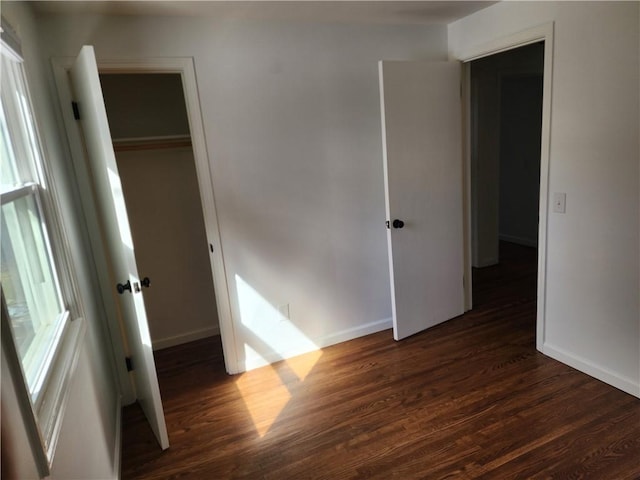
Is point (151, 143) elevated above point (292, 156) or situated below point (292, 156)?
above

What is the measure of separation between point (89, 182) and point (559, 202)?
265cm

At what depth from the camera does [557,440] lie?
6.32 ft

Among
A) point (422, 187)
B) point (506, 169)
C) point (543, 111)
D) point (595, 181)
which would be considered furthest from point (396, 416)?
point (506, 169)

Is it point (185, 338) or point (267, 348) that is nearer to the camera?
point (267, 348)

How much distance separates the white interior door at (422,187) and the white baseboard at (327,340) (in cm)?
23

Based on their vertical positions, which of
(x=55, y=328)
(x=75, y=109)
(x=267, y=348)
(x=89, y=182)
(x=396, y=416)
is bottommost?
(x=396, y=416)

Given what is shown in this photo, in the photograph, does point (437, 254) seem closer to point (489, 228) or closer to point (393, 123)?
point (393, 123)

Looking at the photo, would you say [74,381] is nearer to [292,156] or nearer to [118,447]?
[118,447]

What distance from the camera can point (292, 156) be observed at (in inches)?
104

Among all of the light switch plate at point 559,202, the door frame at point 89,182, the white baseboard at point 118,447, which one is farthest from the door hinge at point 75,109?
the light switch plate at point 559,202

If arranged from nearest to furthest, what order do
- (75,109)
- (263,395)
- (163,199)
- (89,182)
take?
(75,109), (89,182), (263,395), (163,199)

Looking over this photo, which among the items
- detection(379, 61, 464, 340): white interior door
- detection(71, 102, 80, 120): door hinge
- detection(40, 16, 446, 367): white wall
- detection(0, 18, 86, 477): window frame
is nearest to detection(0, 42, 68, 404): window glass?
detection(0, 18, 86, 477): window frame

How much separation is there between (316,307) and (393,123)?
4.49 feet

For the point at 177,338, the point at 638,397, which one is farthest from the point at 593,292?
the point at 177,338
